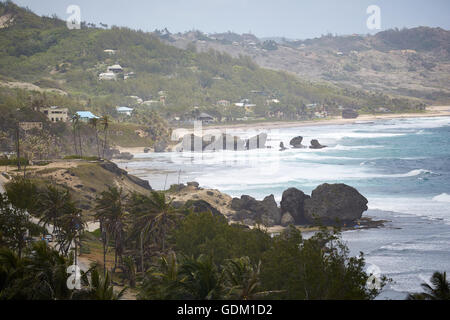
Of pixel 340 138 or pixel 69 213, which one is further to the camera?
pixel 340 138

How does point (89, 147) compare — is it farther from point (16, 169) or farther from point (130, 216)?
point (130, 216)

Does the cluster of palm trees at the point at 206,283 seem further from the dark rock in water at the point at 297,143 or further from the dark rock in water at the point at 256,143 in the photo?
the dark rock in water at the point at 256,143

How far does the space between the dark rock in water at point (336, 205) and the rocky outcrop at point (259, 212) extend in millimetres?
3971

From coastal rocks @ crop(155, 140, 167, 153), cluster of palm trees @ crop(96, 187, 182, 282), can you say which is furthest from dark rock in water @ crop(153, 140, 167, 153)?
cluster of palm trees @ crop(96, 187, 182, 282)

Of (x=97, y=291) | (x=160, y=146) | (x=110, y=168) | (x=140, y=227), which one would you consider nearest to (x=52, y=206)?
(x=140, y=227)

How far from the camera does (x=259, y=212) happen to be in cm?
6862

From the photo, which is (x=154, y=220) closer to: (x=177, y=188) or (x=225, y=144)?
(x=177, y=188)

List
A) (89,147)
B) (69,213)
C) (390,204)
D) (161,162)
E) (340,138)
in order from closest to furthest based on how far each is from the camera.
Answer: (69,213), (390,204), (161,162), (89,147), (340,138)

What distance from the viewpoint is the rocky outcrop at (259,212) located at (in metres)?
66.9

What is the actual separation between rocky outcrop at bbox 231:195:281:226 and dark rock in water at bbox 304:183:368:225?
13.0 ft
